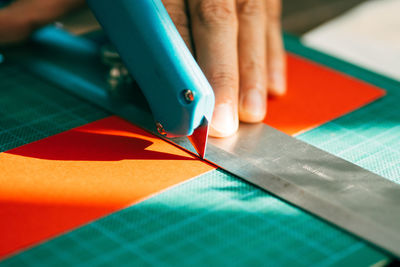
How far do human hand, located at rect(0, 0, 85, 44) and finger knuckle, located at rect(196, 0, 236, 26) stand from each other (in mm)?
541

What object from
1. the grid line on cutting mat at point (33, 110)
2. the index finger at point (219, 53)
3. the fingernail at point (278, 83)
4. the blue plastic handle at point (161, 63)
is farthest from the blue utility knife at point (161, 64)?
the fingernail at point (278, 83)

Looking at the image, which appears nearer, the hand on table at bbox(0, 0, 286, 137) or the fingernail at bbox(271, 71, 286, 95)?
the hand on table at bbox(0, 0, 286, 137)

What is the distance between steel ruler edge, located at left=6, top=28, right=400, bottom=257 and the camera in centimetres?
73

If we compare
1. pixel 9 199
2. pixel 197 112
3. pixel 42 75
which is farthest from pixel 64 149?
pixel 42 75

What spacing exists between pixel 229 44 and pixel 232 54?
0.03 meters

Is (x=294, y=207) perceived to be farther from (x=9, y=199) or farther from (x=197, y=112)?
(x=9, y=199)

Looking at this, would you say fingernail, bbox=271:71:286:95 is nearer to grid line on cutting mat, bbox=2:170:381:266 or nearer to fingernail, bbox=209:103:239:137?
fingernail, bbox=209:103:239:137

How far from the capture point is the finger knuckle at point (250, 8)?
124 cm

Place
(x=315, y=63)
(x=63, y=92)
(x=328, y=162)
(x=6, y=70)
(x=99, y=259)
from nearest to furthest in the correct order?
(x=99, y=259) → (x=328, y=162) → (x=63, y=92) → (x=6, y=70) → (x=315, y=63)

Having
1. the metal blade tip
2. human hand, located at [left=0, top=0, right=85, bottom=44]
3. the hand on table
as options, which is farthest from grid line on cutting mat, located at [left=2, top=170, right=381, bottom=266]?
human hand, located at [left=0, top=0, right=85, bottom=44]

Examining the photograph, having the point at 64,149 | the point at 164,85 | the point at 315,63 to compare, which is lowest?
the point at 315,63

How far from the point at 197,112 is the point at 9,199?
347 millimetres

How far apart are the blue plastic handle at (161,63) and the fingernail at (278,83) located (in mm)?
415

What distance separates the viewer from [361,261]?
0.67 metres
